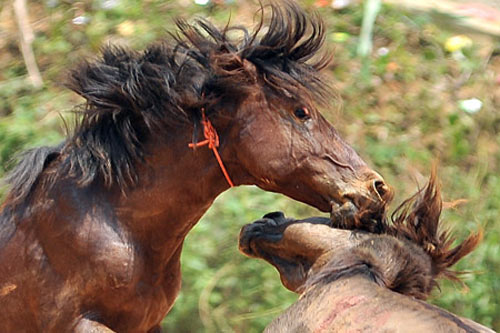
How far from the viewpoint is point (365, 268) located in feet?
10.4

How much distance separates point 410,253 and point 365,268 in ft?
0.56

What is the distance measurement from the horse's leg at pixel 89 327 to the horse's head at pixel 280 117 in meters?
0.85

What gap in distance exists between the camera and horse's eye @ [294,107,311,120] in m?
4.04

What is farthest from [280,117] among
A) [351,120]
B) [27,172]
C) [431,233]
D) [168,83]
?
[351,120]

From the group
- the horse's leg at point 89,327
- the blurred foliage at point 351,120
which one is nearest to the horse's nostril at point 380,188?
the horse's leg at point 89,327

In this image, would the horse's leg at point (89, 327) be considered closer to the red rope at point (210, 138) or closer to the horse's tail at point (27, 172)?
the horse's tail at point (27, 172)

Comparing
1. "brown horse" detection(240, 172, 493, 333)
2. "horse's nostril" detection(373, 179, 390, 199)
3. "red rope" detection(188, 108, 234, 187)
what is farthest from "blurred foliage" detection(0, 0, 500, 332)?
"brown horse" detection(240, 172, 493, 333)

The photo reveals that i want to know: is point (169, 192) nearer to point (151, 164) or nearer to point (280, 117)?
point (151, 164)

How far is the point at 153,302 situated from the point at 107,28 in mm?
3705

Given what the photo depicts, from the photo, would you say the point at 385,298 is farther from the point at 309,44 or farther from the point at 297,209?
the point at 297,209

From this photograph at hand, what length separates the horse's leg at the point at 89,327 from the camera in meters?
4.14

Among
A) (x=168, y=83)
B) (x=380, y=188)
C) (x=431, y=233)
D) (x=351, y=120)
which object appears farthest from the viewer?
(x=351, y=120)

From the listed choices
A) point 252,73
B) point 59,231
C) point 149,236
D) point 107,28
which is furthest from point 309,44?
point 107,28

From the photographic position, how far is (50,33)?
773cm
